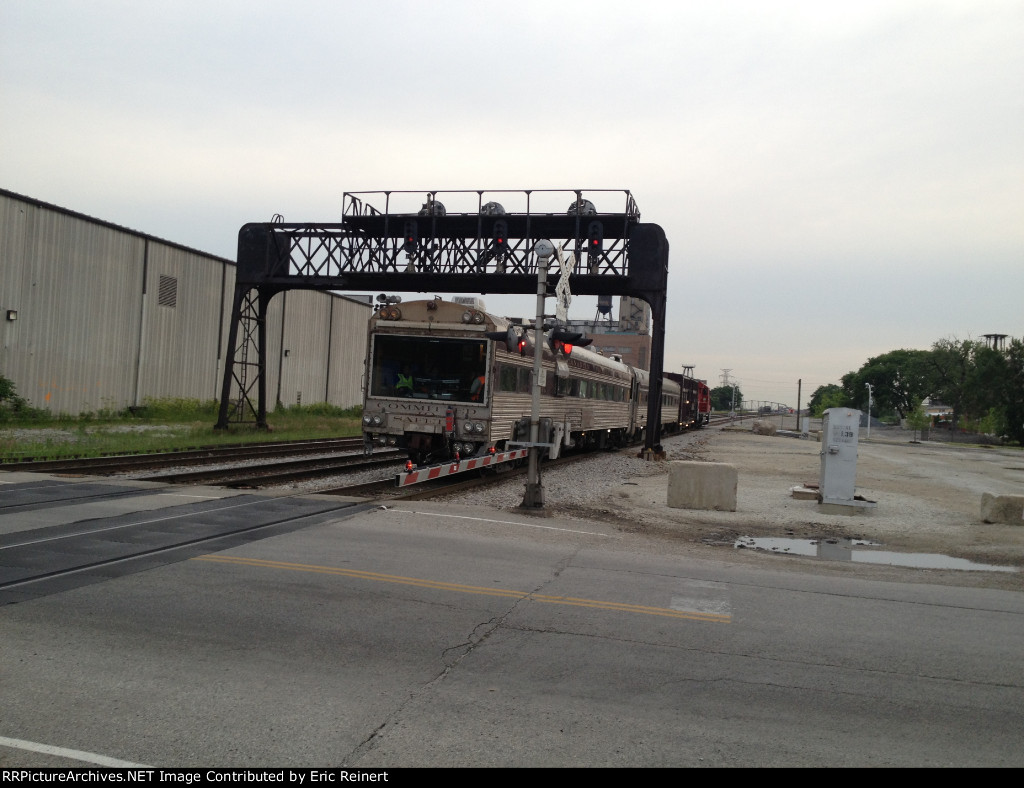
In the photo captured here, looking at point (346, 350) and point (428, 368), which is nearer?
point (428, 368)

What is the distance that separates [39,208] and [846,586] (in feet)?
98.8

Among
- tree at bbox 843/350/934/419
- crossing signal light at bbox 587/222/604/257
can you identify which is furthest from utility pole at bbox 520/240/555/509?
tree at bbox 843/350/934/419

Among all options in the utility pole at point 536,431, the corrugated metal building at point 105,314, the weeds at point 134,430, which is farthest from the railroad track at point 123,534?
the corrugated metal building at point 105,314

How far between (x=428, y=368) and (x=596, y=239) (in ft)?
44.0

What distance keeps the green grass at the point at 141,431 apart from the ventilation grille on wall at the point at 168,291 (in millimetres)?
4281

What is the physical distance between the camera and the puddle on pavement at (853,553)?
1077cm

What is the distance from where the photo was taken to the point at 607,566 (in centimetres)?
922

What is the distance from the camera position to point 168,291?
36125mm

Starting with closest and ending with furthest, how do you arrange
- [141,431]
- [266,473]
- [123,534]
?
[123,534] < [266,473] < [141,431]

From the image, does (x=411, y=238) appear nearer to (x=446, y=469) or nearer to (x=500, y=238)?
(x=500, y=238)

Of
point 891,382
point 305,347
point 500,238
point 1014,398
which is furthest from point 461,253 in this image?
point 891,382

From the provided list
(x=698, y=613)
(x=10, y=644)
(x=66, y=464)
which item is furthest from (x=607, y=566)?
(x=66, y=464)

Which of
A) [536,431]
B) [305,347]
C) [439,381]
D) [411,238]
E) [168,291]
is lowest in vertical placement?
[536,431]

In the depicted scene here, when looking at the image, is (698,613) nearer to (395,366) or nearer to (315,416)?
(395,366)
